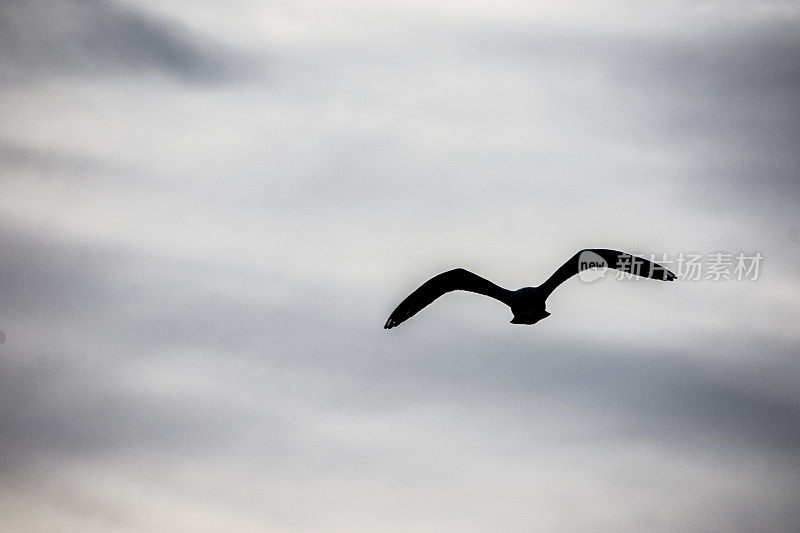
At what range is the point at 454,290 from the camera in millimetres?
40844

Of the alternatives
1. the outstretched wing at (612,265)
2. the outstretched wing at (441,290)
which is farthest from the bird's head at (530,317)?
the outstretched wing at (612,265)

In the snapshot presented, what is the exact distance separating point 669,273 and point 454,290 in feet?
25.9

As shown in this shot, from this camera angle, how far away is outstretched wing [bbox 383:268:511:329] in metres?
39.9

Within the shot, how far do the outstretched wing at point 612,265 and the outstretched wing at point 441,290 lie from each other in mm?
2145

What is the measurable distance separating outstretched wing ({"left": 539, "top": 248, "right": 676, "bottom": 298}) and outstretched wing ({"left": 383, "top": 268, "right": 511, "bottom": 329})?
2.15 m

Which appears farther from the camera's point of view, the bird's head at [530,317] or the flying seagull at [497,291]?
the bird's head at [530,317]

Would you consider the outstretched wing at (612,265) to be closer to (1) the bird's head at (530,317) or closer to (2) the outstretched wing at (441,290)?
(1) the bird's head at (530,317)

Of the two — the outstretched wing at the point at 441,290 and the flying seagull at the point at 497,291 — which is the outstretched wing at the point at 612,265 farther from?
the outstretched wing at the point at 441,290

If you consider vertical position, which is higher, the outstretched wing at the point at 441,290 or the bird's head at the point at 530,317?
the outstretched wing at the point at 441,290

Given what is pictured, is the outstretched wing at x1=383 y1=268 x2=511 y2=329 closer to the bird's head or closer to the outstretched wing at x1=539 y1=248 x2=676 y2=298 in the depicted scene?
the bird's head

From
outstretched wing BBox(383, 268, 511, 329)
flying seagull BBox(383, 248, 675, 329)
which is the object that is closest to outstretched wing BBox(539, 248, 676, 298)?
flying seagull BBox(383, 248, 675, 329)

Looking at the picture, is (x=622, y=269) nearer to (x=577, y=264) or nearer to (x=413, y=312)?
(x=577, y=264)

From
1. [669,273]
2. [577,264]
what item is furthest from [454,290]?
[669,273]

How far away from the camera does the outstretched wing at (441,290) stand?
3988cm
